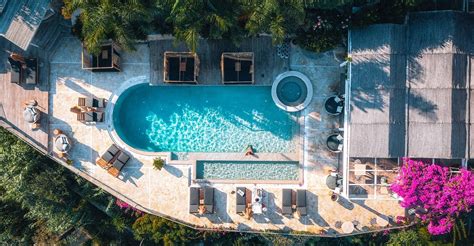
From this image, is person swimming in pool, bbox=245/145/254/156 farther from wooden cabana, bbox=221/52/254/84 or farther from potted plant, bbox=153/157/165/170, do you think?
potted plant, bbox=153/157/165/170

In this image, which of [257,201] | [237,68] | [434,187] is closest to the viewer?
[434,187]

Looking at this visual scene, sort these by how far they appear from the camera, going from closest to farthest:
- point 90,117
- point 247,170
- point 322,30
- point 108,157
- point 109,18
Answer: point 109,18 < point 322,30 < point 90,117 < point 108,157 < point 247,170

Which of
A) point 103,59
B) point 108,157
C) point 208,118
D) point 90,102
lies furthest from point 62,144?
point 208,118

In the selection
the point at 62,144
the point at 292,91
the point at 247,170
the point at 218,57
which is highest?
the point at 218,57

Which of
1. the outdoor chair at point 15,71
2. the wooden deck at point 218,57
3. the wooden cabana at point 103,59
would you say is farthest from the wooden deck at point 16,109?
the wooden deck at point 218,57

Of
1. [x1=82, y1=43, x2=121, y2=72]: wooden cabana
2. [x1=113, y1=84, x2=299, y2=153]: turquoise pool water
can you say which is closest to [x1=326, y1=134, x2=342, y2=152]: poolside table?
[x1=113, y1=84, x2=299, y2=153]: turquoise pool water

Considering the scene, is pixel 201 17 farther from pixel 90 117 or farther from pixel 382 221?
pixel 382 221

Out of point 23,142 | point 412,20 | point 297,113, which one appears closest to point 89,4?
point 23,142

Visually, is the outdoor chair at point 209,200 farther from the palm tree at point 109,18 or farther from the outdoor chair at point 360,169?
the palm tree at point 109,18

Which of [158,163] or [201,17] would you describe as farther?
[158,163]
